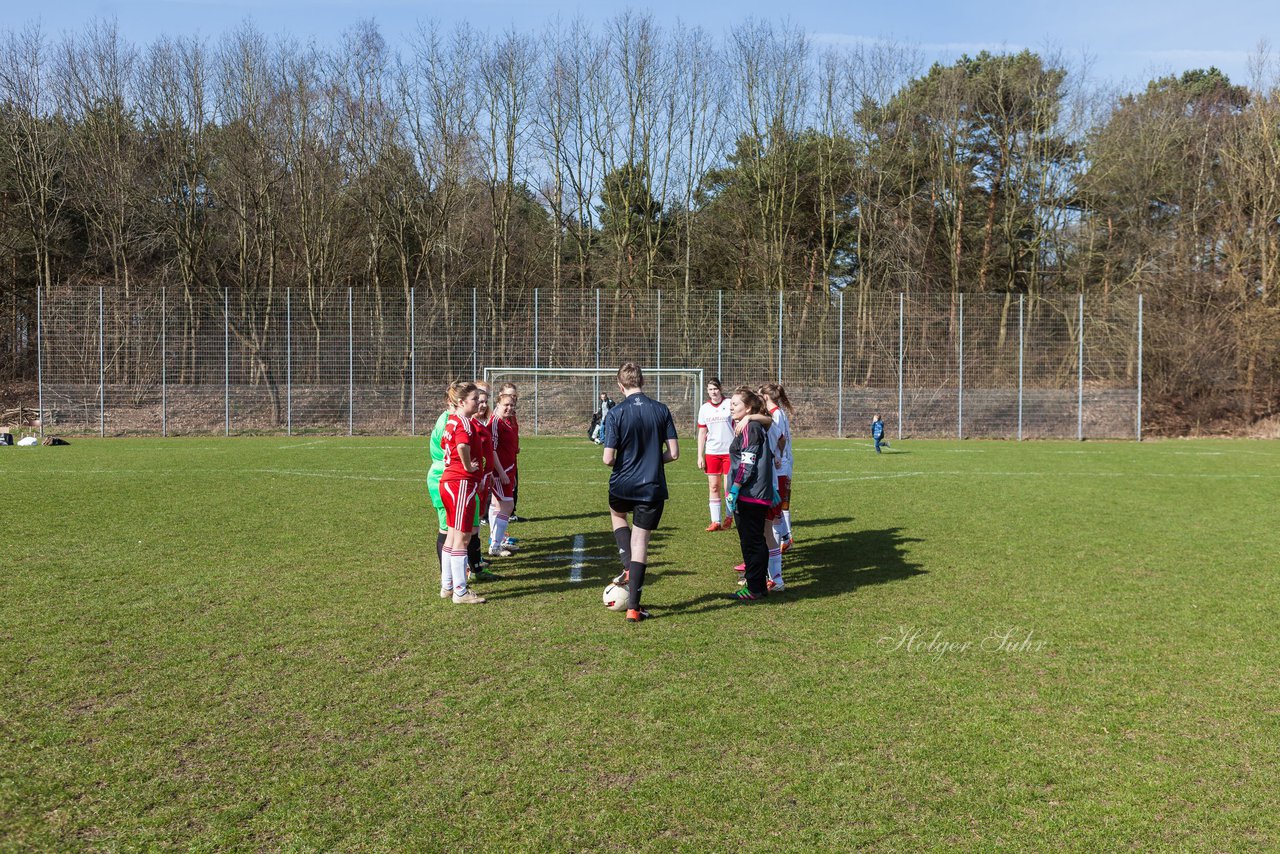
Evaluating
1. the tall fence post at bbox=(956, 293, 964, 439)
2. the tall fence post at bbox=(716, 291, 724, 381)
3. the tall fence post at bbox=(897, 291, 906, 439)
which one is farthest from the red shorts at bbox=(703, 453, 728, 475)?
the tall fence post at bbox=(956, 293, 964, 439)

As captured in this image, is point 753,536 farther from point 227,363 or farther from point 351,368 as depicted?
point 227,363

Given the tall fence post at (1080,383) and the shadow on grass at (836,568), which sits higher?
the tall fence post at (1080,383)

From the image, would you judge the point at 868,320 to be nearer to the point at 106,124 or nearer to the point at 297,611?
the point at 297,611

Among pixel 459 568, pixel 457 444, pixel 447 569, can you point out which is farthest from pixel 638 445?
pixel 447 569

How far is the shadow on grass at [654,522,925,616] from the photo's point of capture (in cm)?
737

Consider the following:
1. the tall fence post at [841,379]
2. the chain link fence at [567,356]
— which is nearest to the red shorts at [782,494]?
the chain link fence at [567,356]

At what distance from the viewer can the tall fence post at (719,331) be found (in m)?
29.2

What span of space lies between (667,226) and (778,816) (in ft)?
112

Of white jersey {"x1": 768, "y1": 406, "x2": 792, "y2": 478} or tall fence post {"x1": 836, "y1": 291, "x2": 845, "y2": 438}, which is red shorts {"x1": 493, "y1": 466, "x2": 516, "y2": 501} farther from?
tall fence post {"x1": 836, "y1": 291, "x2": 845, "y2": 438}

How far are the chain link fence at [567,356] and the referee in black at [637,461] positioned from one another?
68.9 ft

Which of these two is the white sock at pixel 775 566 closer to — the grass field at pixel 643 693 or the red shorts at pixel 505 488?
the grass field at pixel 643 693

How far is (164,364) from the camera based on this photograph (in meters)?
28.2

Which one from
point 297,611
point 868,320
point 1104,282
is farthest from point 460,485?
point 1104,282

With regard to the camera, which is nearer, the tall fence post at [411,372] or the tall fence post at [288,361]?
the tall fence post at [288,361]
